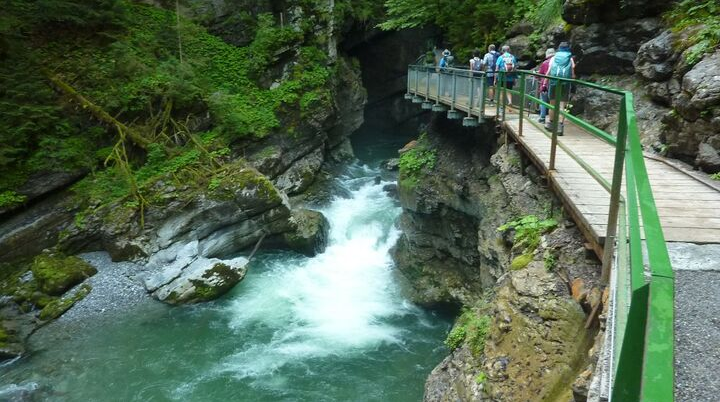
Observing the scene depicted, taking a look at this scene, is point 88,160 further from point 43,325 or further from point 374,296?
point 374,296

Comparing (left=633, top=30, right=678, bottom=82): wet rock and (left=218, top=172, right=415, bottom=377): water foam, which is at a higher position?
(left=633, top=30, right=678, bottom=82): wet rock

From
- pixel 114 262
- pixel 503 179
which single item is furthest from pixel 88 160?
pixel 503 179

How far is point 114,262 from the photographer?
1406 centimetres

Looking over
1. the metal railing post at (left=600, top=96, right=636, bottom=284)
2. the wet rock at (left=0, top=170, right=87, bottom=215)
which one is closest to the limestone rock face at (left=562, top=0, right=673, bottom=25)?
the metal railing post at (left=600, top=96, right=636, bottom=284)

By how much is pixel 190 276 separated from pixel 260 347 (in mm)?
3472

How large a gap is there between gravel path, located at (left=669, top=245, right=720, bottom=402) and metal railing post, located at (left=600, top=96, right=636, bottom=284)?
1.56 feet

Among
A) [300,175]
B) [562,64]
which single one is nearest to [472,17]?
[300,175]

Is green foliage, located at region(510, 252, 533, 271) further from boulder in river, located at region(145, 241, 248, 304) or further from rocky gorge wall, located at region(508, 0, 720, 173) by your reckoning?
boulder in river, located at region(145, 241, 248, 304)

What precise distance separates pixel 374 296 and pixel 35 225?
33.8ft

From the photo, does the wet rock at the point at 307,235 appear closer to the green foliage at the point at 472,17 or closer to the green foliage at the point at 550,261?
the green foliage at the point at 472,17

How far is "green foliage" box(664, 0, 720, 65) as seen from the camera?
7105 millimetres

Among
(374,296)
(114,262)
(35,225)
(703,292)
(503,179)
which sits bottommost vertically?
(374,296)

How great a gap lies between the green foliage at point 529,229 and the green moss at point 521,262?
0.15 meters

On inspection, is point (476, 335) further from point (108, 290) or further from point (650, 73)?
point (108, 290)
